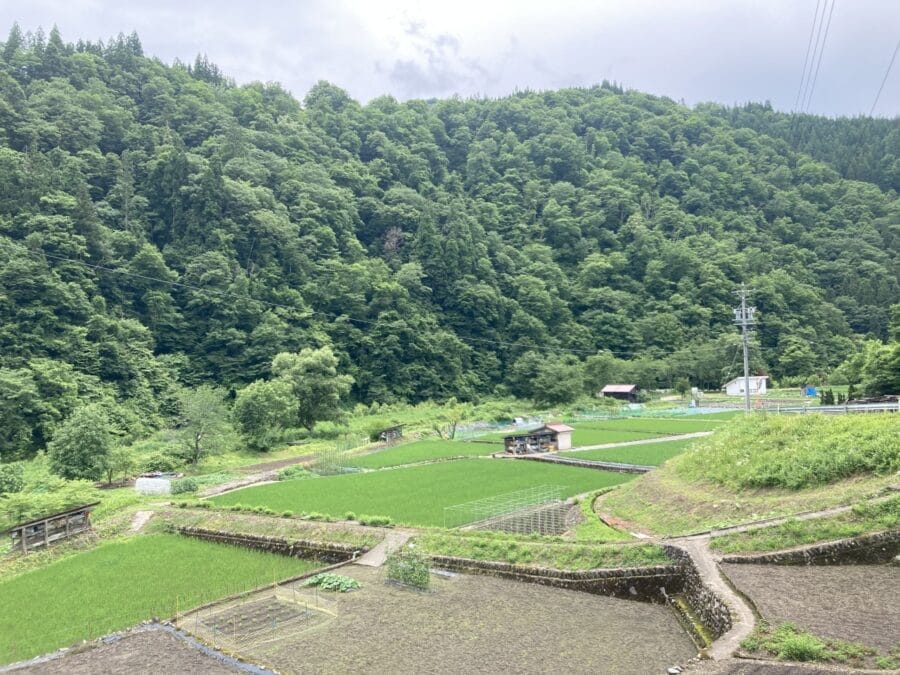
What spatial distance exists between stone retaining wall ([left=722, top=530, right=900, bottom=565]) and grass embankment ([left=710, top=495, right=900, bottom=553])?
0.62ft

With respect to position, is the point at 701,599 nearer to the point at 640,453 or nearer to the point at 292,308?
the point at 640,453

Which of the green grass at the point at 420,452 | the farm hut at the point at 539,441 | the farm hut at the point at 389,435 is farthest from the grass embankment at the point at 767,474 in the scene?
the farm hut at the point at 389,435

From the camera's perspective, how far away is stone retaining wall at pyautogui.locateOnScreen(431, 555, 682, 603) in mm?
13133

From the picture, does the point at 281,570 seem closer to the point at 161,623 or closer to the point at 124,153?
the point at 161,623

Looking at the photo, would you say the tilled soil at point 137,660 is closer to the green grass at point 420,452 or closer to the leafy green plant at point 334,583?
the leafy green plant at point 334,583

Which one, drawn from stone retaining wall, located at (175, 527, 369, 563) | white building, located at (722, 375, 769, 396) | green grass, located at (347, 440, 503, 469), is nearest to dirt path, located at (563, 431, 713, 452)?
green grass, located at (347, 440, 503, 469)

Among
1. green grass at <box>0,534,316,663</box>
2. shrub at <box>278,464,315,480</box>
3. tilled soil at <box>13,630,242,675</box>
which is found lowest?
shrub at <box>278,464,315,480</box>

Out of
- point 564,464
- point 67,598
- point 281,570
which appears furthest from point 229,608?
point 564,464

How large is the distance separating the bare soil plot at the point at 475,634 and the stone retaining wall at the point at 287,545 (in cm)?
323

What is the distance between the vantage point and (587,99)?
419 ft

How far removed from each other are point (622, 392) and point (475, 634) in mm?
57713

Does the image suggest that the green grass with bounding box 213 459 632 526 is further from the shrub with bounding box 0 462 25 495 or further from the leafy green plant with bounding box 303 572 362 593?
the shrub with bounding box 0 462 25 495

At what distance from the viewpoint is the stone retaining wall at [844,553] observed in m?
12.5

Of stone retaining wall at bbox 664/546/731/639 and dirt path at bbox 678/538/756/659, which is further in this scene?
stone retaining wall at bbox 664/546/731/639
